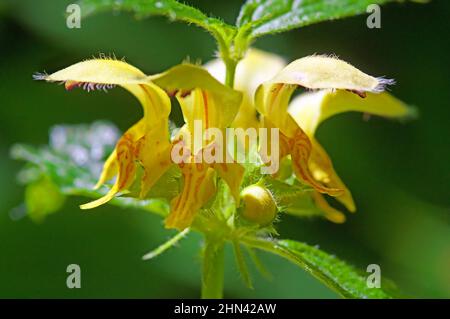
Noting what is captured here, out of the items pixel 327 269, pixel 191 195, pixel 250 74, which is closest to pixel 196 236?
pixel 250 74

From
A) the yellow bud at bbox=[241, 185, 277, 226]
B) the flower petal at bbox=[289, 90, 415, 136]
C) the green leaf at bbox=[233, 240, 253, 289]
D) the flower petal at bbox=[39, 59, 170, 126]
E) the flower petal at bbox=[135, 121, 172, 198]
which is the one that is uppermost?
the flower petal at bbox=[289, 90, 415, 136]

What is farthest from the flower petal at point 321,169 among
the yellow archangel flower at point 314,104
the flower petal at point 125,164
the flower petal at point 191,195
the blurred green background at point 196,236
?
the blurred green background at point 196,236

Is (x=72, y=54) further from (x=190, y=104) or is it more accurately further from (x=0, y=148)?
(x=190, y=104)

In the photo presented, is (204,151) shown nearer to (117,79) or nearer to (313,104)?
(117,79)

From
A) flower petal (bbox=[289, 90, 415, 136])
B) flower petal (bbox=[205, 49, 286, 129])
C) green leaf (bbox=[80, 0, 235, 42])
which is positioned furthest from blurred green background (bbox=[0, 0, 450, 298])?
green leaf (bbox=[80, 0, 235, 42])

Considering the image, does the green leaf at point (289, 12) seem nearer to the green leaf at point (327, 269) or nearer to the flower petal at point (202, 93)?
the flower petal at point (202, 93)

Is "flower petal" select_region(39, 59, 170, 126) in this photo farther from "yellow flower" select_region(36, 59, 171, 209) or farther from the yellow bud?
the yellow bud
